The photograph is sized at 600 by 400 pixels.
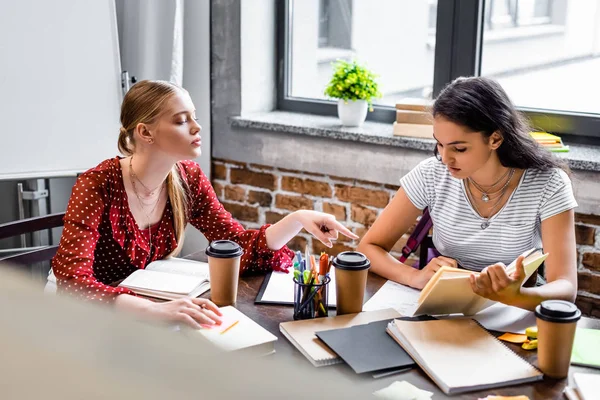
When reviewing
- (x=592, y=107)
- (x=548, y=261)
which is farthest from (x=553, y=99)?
(x=548, y=261)

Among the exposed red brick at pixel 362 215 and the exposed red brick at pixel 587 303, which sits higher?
the exposed red brick at pixel 362 215

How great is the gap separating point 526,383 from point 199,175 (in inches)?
42.6

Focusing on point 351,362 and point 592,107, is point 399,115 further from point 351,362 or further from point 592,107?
point 351,362

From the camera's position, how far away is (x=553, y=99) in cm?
247

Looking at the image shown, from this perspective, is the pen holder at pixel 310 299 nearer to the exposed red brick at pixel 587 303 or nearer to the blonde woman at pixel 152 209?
the blonde woman at pixel 152 209

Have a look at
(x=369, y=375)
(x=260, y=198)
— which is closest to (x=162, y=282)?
(x=369, y=375)

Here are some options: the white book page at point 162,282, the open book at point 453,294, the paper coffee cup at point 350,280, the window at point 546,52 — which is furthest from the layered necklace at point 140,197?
the window at point 546,52

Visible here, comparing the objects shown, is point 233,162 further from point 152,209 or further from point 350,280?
point 350,280

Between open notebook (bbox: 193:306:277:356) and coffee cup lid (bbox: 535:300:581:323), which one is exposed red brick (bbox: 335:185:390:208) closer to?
open notebook (bbox: 193:306:277:356)

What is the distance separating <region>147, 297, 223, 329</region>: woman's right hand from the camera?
1.25 m

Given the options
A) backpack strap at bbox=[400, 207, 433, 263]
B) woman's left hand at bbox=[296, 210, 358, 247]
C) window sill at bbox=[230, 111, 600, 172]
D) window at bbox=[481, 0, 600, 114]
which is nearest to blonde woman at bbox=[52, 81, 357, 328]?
woman's left hand at bbox=[296, 210, 358, 247]

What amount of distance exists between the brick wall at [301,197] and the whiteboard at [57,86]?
564mm

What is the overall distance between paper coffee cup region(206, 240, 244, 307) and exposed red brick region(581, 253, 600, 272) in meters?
1.34

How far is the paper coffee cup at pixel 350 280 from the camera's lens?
1.34m
